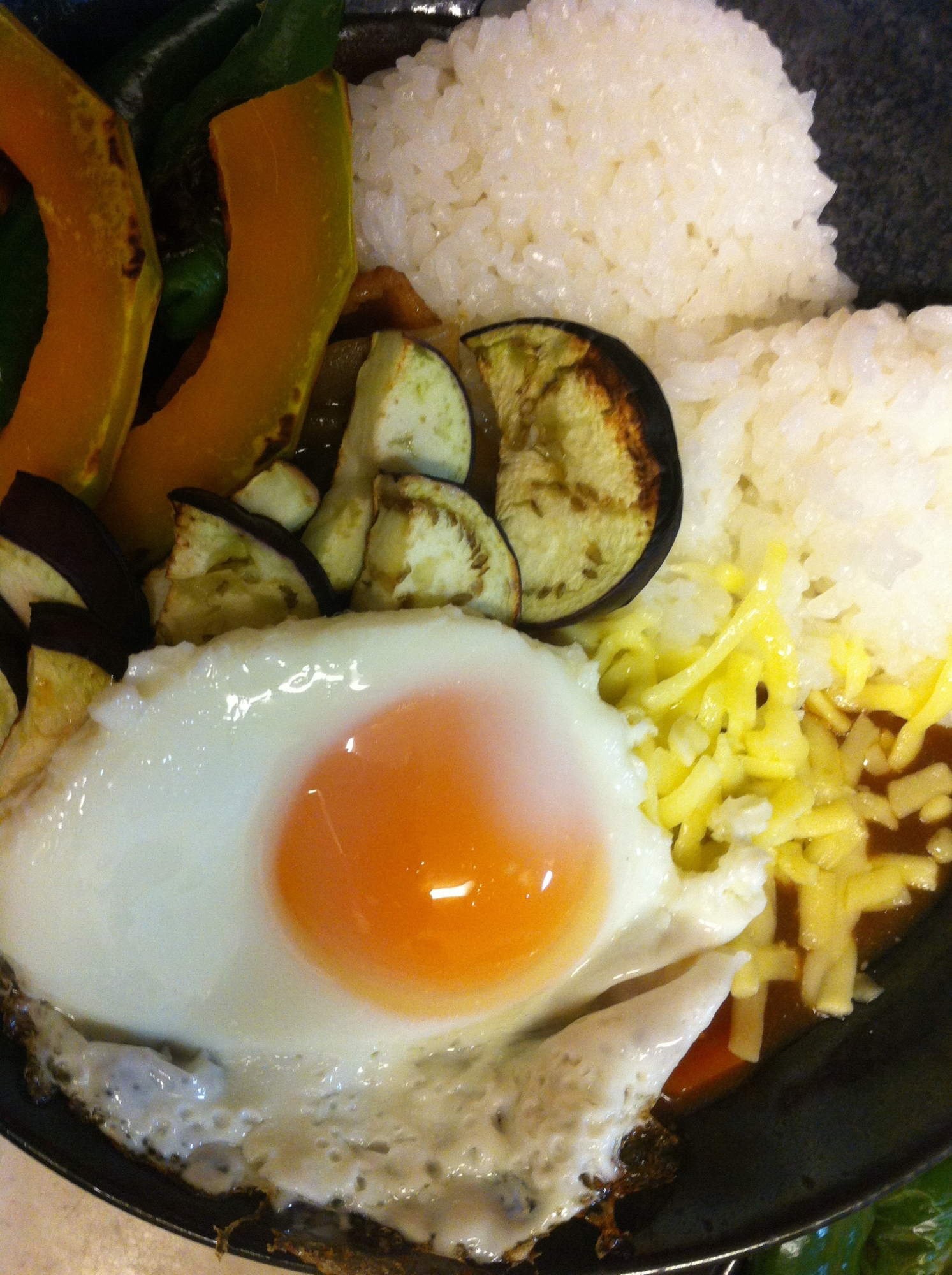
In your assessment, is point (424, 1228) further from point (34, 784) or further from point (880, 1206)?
point (880, 1206)

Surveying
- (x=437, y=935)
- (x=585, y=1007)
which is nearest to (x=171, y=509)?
(x=437, y=935)

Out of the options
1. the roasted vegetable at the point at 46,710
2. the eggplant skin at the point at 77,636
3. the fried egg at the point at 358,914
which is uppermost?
the eggplant skin at the point at 77,636

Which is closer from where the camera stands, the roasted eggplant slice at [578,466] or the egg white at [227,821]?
the egg white at [227,821]

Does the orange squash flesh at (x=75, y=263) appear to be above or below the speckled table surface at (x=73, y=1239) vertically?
above

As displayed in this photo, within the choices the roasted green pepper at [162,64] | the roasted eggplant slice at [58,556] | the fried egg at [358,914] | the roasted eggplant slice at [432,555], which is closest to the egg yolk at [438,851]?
the fried egg at [358,914]

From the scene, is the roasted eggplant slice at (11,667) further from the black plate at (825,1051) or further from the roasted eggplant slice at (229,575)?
the black plate at (825,1051)

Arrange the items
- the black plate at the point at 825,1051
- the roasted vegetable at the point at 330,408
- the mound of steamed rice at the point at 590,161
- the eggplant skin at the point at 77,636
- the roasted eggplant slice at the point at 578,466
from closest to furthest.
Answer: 1. the eggplant skin at the point at 77,636
2. the black plate at the point at 825,1051
3. the roasted eggplant slice at the point at 578,466
4. the roasted vegetable at the point at 330,408
5. the mound of steamed rice at the point at 590,161

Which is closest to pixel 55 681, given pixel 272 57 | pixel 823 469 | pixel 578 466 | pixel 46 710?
pixel 46 710

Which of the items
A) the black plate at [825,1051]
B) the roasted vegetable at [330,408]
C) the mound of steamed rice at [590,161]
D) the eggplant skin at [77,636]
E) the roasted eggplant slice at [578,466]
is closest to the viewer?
the eggplant skin at [77,636]

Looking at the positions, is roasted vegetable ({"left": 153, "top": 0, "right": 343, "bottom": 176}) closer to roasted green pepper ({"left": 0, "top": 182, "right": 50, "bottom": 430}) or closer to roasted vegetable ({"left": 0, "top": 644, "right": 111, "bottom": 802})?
roasted green pepper ({"left": 0, "top": 182, "right": 50, "bottom": 430})
